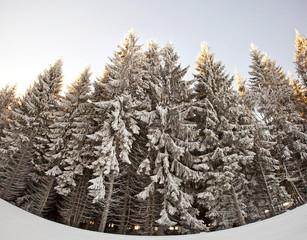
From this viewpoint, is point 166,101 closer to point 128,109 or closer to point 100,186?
point 128,109

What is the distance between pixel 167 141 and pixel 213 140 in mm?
3673

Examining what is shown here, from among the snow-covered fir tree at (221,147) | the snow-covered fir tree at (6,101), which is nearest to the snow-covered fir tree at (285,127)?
the snow-covered fir tree at (221,147)

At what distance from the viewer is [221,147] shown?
37.1ft

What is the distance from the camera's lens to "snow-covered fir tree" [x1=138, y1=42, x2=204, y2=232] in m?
9.26

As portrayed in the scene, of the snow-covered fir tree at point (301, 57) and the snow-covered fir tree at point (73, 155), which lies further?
the snow-covered fir tree at point (301, 57)

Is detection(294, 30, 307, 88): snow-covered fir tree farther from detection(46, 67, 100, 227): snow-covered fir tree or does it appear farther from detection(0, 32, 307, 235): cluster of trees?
detection(46, 67, 100, 227): snow-covered fir tree

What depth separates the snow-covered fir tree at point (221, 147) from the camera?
10.1m

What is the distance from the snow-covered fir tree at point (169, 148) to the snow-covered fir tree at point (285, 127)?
836cm

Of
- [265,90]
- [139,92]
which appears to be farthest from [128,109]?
[265,90]

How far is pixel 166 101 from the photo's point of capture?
12.4 metres

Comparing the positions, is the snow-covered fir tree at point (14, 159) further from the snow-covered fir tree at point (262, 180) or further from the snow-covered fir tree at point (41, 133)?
the snow-covered fir tree at point (262, 180)

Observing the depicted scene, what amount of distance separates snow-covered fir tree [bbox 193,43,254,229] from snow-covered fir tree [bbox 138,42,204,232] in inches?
50.9

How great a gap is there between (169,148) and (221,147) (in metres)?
4.05

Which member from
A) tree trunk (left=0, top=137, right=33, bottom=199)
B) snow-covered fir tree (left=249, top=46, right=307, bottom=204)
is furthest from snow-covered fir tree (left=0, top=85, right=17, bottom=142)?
snow-covered fir tree (left=249, top=46, right=307, bottom=204)
